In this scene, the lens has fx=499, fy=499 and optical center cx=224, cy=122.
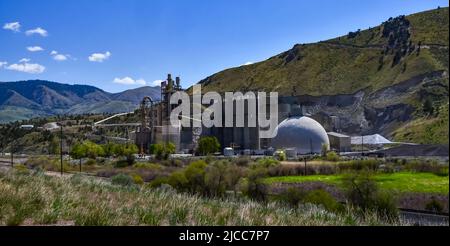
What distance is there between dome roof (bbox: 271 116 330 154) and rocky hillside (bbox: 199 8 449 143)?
13.6 meters

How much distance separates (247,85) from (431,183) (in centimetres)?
11233

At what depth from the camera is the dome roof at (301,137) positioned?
8481 centimetres

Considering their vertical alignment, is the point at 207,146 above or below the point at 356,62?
below

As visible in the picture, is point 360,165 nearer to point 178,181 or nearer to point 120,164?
point 178,181

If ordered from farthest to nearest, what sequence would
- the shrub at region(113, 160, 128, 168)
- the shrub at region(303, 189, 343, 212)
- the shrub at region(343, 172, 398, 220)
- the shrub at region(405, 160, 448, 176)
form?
the shrub at region(113, 160, 128, 168) < the shrub at region(405, 160, 448, 176) < the shrub at region(303, 189, 343, 212) < the shrub at region(343, 172, 398, 220)


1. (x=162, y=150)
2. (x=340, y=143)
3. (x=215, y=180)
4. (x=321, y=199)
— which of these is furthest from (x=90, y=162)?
(x=321, y=199)

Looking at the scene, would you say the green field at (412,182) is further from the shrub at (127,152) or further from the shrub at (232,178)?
the shrub at (127,152)

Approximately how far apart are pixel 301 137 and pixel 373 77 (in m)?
40.9

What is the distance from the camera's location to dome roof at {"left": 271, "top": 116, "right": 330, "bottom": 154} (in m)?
84.8

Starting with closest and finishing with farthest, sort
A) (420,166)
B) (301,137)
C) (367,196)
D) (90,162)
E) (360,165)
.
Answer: (367,196)
(420,166)
(360,165)
(90,162)
(301,137)

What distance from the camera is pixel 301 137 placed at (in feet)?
278

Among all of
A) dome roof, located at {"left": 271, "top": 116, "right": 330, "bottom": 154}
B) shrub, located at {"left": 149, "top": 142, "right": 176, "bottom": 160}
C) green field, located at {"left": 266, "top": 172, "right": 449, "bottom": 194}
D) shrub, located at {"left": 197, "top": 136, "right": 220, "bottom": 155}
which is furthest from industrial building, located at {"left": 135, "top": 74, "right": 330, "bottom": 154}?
green field, located at {"left": 266, "top": 172, "right": 449, "bottom": 194}

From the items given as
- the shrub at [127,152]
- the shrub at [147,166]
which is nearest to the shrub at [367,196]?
the shrub at [147,166]

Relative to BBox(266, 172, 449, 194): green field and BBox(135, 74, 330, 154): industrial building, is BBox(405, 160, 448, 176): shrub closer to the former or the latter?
→ BBox(266, 172, 449, 194): green field
